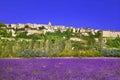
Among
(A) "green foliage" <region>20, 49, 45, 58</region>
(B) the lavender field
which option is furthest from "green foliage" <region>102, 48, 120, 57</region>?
A: (B) the lavender field

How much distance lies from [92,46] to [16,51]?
8302 mm

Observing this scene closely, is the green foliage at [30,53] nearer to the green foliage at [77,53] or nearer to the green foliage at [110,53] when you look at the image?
the green foliage at [77,53]

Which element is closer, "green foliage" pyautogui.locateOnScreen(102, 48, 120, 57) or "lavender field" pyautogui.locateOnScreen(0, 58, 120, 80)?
"lavender field" pyautogui.locateOnScreen(0, 58, 120, 80)

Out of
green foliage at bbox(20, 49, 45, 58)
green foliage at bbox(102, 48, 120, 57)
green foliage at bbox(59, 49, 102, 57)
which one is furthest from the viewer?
green foliage at bbox(102, 48, 120, 57)

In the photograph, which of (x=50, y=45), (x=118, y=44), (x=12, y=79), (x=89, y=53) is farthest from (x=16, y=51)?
(x=12, y=79)

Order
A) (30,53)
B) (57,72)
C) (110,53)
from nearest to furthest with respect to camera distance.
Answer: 1. (57,72)
2. (30,53)
3. (110,53)

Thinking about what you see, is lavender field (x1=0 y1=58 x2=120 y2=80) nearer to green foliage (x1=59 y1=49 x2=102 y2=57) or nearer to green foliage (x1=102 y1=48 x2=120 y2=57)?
green foliage (x1=59 y1=49 x2=102 y2=57)

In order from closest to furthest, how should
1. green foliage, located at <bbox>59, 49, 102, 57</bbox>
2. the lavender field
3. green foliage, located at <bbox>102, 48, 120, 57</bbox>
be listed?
the lavender field → green foliage, located at <bbox>59, 49, 102, 57</bbox> → green foliage, located at <bbox>102, 48, 120, 57</bbox>

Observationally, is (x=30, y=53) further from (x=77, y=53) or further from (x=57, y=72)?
(x=57, y=72)

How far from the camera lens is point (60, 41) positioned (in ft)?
99.0

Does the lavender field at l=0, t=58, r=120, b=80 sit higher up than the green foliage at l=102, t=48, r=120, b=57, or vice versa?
the green foliage at l=102, t=48, r=120, b=57

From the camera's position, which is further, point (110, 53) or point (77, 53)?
point (110, 53)

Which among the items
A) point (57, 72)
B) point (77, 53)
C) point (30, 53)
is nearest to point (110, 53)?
point (77, 53)

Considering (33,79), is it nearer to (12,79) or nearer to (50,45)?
(12,79)
